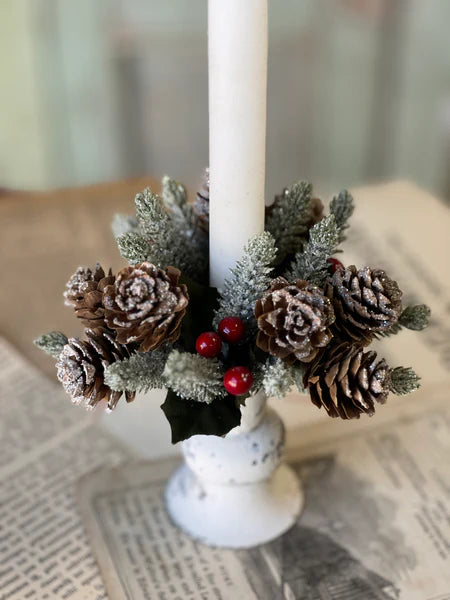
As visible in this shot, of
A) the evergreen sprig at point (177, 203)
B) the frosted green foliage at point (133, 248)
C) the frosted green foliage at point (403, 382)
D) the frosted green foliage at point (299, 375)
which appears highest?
the frosted green foliage at point (133, 248)

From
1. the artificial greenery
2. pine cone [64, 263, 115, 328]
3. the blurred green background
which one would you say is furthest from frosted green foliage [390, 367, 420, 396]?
the blurred green background

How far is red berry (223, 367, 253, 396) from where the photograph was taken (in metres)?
0.44

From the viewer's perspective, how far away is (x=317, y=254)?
18.6 inches

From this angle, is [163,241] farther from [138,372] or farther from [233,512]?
[233,512]

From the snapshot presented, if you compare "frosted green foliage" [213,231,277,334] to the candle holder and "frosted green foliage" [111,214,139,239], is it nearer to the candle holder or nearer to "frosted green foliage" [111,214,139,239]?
the candle holder

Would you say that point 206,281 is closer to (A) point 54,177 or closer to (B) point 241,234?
(B) point 241,234

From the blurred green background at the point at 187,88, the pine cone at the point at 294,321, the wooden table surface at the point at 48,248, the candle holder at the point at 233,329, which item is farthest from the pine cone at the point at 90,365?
the blurred green background at the point at 187,88

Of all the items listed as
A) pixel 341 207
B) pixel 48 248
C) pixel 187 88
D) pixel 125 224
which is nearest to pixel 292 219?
pixel 341 207

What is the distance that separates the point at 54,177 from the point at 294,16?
2.74ft

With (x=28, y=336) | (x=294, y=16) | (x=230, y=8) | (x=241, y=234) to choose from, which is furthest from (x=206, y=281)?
(x=294, y=16)

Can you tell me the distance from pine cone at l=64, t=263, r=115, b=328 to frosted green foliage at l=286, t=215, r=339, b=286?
131mm

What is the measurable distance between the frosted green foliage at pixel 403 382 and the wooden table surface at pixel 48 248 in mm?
428

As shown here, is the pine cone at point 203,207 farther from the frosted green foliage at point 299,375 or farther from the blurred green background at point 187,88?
the blurred green background at point 187,88

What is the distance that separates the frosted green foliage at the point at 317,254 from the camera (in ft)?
1.52
